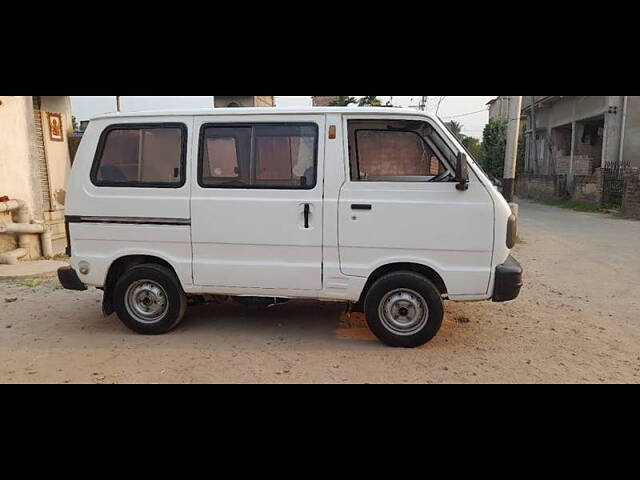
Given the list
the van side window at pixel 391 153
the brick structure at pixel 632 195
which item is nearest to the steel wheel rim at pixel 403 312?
the van side window at pixel 391 153

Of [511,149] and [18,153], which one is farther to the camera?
[511,149]

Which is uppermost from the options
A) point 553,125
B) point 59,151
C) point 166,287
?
point 553,125

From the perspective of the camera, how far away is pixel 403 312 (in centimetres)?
426

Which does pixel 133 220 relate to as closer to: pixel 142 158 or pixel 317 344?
pixel 142 158

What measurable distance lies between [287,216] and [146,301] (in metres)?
1.81

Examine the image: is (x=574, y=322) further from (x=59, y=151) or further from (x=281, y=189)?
(x=59, y=151)

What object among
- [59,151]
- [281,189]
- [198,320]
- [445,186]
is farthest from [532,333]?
[59,151]

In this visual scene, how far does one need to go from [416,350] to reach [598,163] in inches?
859

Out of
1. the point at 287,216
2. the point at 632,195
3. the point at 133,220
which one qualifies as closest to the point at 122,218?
the point at 133,220

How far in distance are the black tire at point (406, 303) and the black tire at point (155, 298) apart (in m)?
1.97

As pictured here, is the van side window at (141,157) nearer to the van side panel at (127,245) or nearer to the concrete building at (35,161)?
the van side panel at (127,245)

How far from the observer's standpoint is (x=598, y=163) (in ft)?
70.0

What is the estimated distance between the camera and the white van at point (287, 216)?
4070 mm

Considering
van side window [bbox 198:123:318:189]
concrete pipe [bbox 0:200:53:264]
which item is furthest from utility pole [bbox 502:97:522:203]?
concrete pipe [bbox 0:200:53:264]
